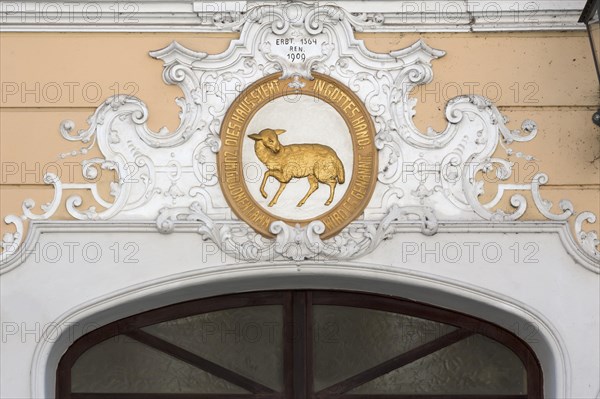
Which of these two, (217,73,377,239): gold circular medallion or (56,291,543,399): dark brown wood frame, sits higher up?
(217,73,377,239): gold circular medallion

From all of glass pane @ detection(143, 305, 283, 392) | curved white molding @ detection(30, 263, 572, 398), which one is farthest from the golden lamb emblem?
glass pane @ detection(143, 305, 283, 392)

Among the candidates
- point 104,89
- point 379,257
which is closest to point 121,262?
point 104,89

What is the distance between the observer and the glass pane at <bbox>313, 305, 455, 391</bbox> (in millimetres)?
6988

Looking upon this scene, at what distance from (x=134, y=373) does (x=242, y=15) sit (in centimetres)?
211

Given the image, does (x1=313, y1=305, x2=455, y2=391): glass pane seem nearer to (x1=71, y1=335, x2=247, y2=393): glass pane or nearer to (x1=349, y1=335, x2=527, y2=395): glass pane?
(x1=349, y1=335, x2=527, y2=395): glass pane

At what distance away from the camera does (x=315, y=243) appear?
22.0 feet

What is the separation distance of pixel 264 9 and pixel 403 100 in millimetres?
931

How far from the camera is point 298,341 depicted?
6.96 m

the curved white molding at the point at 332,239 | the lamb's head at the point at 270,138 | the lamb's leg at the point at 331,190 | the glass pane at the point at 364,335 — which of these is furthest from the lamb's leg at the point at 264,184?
the glass pane at the point at 364,335

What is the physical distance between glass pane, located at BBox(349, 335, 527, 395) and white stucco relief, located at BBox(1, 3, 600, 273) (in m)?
0.74

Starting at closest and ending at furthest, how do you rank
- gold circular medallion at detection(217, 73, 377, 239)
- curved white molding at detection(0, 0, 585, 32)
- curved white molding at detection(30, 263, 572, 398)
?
curved white molding at detection(30, 263, 572, 398) < gold circular medallion at detection(217, 73, 377, 239) < curved white molding at detection(0, 0, 585, 32)

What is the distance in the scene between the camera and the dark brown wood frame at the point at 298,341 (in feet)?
22.7

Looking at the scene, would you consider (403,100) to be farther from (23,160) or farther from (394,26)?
(23,160)

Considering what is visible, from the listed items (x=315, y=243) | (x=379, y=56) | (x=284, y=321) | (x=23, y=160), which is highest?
(x=379, y=56)
